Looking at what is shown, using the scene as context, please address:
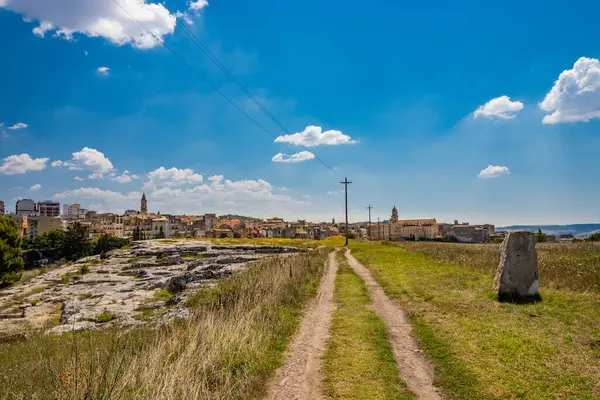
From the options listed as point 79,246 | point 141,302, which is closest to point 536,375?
point 141,302

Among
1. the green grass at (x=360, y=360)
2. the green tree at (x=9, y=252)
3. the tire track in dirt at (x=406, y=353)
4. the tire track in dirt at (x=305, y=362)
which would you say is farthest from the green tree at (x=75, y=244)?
the green grass at (x=360, y=360)

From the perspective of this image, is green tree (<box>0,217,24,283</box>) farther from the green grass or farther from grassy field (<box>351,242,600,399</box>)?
grassy field (<box>351,242,600,399</box>)

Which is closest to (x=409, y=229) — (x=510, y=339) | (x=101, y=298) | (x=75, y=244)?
(x=75, y=244)

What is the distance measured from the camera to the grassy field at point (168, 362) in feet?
16.8

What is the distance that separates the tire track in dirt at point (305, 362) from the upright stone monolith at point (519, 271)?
5697 millimetres

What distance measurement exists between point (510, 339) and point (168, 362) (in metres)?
7.11

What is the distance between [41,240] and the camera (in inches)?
3418

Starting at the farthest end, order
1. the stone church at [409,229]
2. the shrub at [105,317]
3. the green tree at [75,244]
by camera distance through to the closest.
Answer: the stone church at [409,229]
the green tree at [75,244]
the shrub at [105,317]

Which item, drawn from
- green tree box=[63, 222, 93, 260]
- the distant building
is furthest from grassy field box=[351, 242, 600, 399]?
the distant building

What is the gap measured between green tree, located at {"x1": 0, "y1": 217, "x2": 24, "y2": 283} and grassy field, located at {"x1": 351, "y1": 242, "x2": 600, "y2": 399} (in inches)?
1604

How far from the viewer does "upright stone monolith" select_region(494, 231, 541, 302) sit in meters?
12.0

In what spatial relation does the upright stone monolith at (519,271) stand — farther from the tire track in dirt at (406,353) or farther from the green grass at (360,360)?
the green grass at (360,360)

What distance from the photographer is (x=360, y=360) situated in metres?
7.63

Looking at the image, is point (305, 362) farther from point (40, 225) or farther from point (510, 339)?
point (40, 225)
